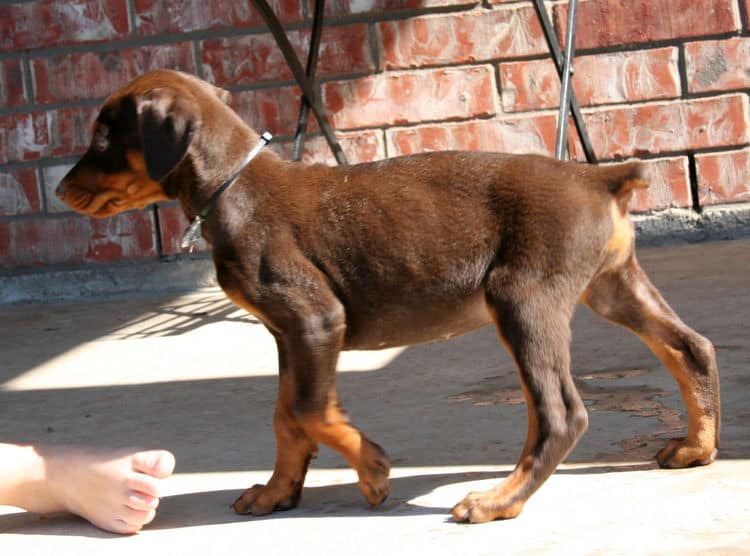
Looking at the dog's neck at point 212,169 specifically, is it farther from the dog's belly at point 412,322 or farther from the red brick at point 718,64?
the red brick at point 718,64

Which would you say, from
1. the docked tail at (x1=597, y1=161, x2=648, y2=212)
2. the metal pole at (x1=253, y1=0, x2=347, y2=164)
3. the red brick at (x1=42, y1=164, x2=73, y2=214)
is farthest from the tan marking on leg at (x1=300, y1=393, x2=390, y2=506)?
the red brick at (x1=42, y1=164, x2=73, y2=214)

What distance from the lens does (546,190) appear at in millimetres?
2689

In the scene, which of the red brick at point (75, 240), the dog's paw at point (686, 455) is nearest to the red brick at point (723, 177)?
the red brick at point (75, 240)

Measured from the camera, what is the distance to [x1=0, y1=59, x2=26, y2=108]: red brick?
639cm

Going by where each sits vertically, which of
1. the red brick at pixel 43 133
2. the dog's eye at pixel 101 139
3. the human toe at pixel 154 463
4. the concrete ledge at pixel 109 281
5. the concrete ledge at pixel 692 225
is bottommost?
the concrete ledge at pixel 109 281

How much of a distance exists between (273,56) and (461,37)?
96 cm

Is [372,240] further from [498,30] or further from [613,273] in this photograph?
[498,30]

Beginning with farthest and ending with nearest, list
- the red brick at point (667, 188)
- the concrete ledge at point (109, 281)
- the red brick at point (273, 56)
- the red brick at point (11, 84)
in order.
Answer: the red brick at point (11, 84)
the concrete ledge at point (109, 281)
the red brick at point (273, 56)
the red brick at point (667, 188)

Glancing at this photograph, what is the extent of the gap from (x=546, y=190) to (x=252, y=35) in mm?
3800

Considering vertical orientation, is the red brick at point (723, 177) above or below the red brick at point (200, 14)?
below

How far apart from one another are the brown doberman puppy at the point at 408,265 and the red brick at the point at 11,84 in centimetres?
369

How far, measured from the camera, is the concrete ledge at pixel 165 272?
5.97 metres

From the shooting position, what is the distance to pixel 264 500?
277cm

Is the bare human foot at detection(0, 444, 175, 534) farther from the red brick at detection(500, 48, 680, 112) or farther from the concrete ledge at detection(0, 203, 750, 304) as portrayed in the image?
the red brick at detection(500, 48, 680, 112)
